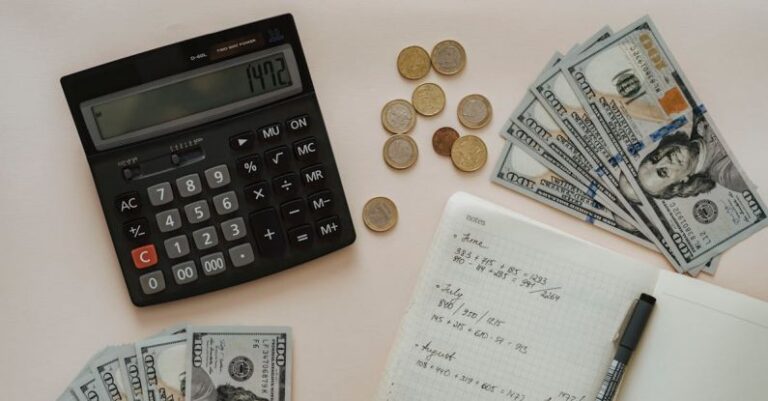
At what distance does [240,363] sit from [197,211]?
16 cm

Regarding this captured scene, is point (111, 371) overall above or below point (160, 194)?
below

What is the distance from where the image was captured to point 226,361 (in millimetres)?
717

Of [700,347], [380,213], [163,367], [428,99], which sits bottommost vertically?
[700,347]

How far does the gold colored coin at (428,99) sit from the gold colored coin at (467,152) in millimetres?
41

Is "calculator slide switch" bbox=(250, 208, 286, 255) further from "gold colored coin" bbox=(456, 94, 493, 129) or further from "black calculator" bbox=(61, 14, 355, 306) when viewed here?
"gold colored coin" bbox=(456, 94, 493, 129)

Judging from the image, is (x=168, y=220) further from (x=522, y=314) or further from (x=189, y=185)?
(x=522, y=314)

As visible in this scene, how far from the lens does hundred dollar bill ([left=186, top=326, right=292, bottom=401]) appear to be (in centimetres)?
71

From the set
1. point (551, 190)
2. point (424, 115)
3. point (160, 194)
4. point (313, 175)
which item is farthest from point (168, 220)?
point (551, 190)

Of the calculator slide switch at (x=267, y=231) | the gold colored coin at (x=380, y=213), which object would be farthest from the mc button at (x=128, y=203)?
the gold colored coin at (x=380, y=213)

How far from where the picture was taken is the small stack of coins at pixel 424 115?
72 centimetres

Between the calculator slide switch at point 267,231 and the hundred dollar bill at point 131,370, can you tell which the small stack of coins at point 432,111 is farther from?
the hundred dollar bill at point 131,370

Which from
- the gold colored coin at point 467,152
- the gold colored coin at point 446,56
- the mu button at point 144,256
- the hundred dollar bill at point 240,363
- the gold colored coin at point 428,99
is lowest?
the hundred dollar bill at point 240,363

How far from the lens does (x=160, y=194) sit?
69cm

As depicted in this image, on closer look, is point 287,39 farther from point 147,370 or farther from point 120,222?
point 147,370
